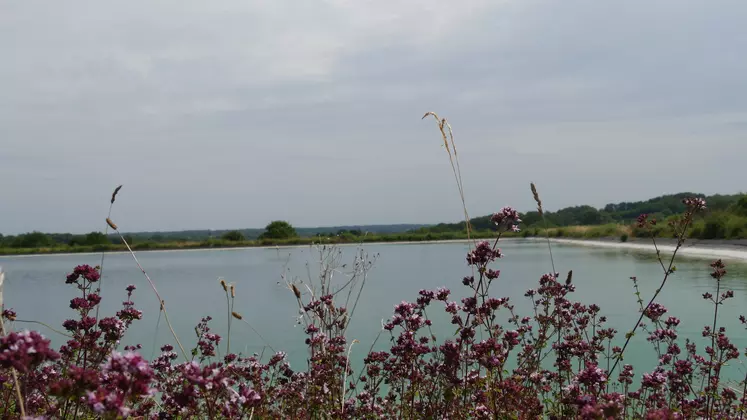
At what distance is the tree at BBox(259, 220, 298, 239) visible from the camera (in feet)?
168

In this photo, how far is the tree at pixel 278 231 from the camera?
51.2 m

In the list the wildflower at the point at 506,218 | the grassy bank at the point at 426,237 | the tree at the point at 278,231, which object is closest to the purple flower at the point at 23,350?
the wildflower at the point at 506,218

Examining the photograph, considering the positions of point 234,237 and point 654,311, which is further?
point 234,237

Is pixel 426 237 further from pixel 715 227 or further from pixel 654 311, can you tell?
pixel 654 311

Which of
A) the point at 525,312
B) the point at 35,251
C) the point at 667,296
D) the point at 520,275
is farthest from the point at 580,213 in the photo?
the point at 35,251

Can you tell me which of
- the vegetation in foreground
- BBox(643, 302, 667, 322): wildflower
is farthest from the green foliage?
BBox(643, 302, 667, 322): wildflower

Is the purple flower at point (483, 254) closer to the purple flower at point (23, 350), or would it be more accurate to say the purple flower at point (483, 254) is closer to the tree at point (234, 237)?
the purple flower at point (23, 350)

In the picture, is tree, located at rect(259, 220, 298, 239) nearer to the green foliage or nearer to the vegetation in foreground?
the green foliage

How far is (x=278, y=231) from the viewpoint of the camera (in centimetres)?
5156

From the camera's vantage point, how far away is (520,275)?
1645 cm

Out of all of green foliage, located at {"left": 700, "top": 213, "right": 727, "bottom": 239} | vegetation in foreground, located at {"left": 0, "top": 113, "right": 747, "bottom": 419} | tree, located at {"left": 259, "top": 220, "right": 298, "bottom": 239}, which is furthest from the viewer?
tree, located at {"left": 259, "top": 220, "right": 298, "bottom": 239}

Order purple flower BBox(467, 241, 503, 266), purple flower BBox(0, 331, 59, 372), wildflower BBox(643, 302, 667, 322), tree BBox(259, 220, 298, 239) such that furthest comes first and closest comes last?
tree BBox(259, 220, 298, 239) → wildflower BBox(643, 302, 667, 322) → purple flower BBox(467, 241, 503, 266) → purple flower BBox(0, 331, 59, 372)

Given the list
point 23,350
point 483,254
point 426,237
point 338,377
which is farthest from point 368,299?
point 426,237

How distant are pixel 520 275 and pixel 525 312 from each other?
24.4 feet
